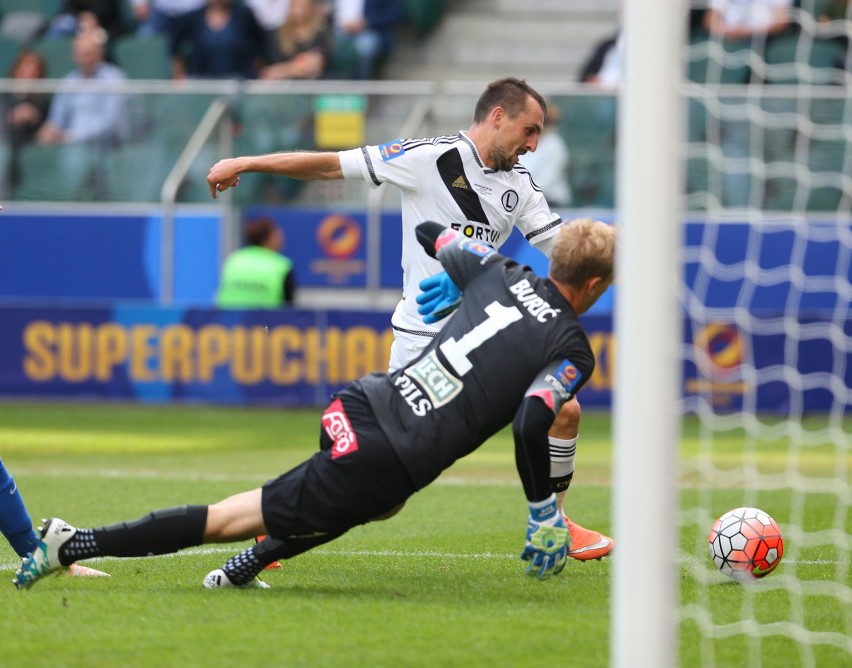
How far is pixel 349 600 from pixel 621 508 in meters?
1.88

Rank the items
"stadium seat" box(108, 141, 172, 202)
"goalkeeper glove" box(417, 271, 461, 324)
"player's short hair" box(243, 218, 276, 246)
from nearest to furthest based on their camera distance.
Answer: "goalkeeper glove" box(417, 271, 461, 324) → "player's short hair" box(243, 218, 276, 246) → "stadium seat" box(108, 141, 172, 202)

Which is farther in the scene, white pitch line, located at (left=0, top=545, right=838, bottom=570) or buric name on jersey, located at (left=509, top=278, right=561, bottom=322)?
white pitch line, located at (left=0, top=545, right=838, bottom=570)

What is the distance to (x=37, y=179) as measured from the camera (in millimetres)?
15070

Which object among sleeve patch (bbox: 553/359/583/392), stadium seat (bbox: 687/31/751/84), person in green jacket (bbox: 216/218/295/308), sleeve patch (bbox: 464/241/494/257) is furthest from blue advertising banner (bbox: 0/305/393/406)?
sleeve patch (bbox: 553/359/583/392)

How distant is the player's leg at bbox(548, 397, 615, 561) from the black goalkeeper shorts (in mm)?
1273

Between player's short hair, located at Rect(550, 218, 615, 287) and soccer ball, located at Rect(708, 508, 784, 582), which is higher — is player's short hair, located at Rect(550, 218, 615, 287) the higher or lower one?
the higher one

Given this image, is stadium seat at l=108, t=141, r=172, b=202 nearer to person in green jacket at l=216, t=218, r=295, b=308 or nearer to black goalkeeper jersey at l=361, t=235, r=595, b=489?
person in green jacket at l=216, t=218, r=295, b=308

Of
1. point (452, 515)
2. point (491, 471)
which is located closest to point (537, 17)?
point (491, 471)

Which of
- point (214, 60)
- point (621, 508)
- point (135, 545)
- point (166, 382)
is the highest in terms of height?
point (214, 60)

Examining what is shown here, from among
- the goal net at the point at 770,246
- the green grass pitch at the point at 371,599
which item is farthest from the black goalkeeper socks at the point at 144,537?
the goal net at the point at 770,246

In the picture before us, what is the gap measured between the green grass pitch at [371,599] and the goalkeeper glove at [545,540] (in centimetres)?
21

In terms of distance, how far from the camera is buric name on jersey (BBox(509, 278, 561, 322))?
5148mm

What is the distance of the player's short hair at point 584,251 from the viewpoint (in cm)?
505

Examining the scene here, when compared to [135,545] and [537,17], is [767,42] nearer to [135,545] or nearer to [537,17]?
[537,17]
